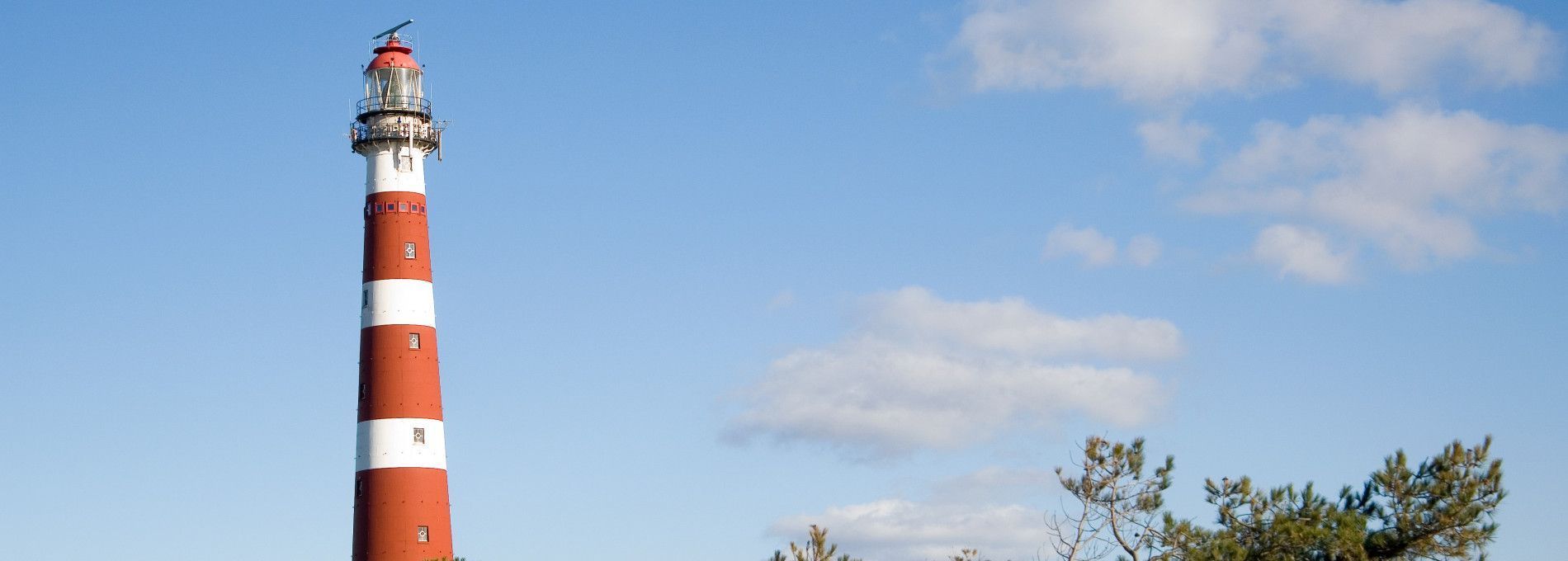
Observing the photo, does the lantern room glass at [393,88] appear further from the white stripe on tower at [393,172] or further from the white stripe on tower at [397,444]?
the white stripe on tower at [397,444]

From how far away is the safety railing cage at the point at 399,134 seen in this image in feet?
257

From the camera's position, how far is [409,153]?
78.3 m

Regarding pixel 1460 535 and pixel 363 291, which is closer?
pixel 1460 535

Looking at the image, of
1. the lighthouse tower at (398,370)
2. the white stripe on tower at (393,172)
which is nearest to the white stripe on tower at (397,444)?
the lighthouse tower at (398,370)

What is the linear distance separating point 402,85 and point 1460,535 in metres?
43.9

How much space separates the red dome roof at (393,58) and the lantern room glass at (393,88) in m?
0.15

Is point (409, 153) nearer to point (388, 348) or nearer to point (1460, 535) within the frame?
point (388, 348)

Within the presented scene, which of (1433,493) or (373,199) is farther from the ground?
(373,199)

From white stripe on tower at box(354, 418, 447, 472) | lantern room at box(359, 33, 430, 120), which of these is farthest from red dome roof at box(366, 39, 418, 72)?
white stripe on tower at box(354, 418, 447, 472)

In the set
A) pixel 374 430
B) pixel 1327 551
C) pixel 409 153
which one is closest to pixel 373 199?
pixel 409 153

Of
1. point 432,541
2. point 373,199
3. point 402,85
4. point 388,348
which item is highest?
point 402,85

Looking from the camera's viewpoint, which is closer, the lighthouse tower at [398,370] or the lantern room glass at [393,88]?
the lighthouse tower at [398,370]

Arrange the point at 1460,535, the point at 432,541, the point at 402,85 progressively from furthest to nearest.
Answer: the point at 402,85 < the point at 432,541 < the point at 1460,535

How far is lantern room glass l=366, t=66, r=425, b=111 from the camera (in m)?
79.6
